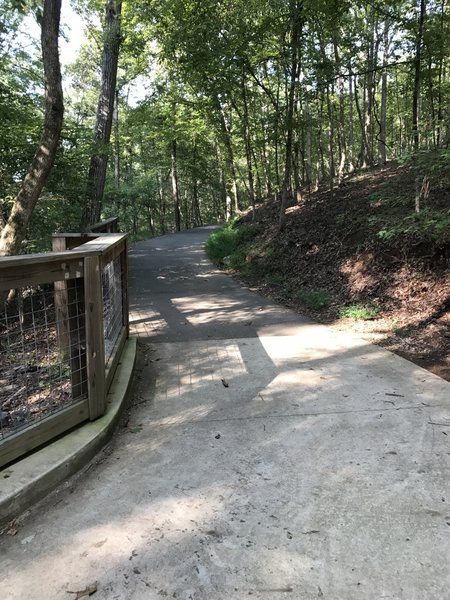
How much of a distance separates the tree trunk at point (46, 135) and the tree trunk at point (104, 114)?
9.34 feet

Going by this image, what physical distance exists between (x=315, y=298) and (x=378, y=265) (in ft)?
3.83

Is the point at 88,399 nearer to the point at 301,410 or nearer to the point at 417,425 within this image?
the point at 301,410

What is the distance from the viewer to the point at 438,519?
2281 millimetres

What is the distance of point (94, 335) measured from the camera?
321cm

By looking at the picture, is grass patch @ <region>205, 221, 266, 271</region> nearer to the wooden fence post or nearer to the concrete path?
the concrete path

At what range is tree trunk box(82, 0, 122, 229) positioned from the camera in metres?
9.93

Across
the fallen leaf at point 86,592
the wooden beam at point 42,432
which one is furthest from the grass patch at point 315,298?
the fallen leaf at point 86,592

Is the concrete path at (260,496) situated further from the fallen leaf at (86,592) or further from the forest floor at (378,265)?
the forest floor at (378,265)

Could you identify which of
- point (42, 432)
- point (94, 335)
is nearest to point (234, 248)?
point (94, 335)

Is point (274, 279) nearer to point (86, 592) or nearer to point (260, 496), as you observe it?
point (260, 496)

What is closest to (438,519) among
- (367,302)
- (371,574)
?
(371,574)

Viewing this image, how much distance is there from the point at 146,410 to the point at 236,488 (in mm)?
1384

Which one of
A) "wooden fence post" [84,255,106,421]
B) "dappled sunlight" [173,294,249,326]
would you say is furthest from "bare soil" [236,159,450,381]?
"wooden fence post" [84,255,106,421]

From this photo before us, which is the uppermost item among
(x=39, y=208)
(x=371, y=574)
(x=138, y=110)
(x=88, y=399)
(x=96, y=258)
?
(x=138, y=110)
